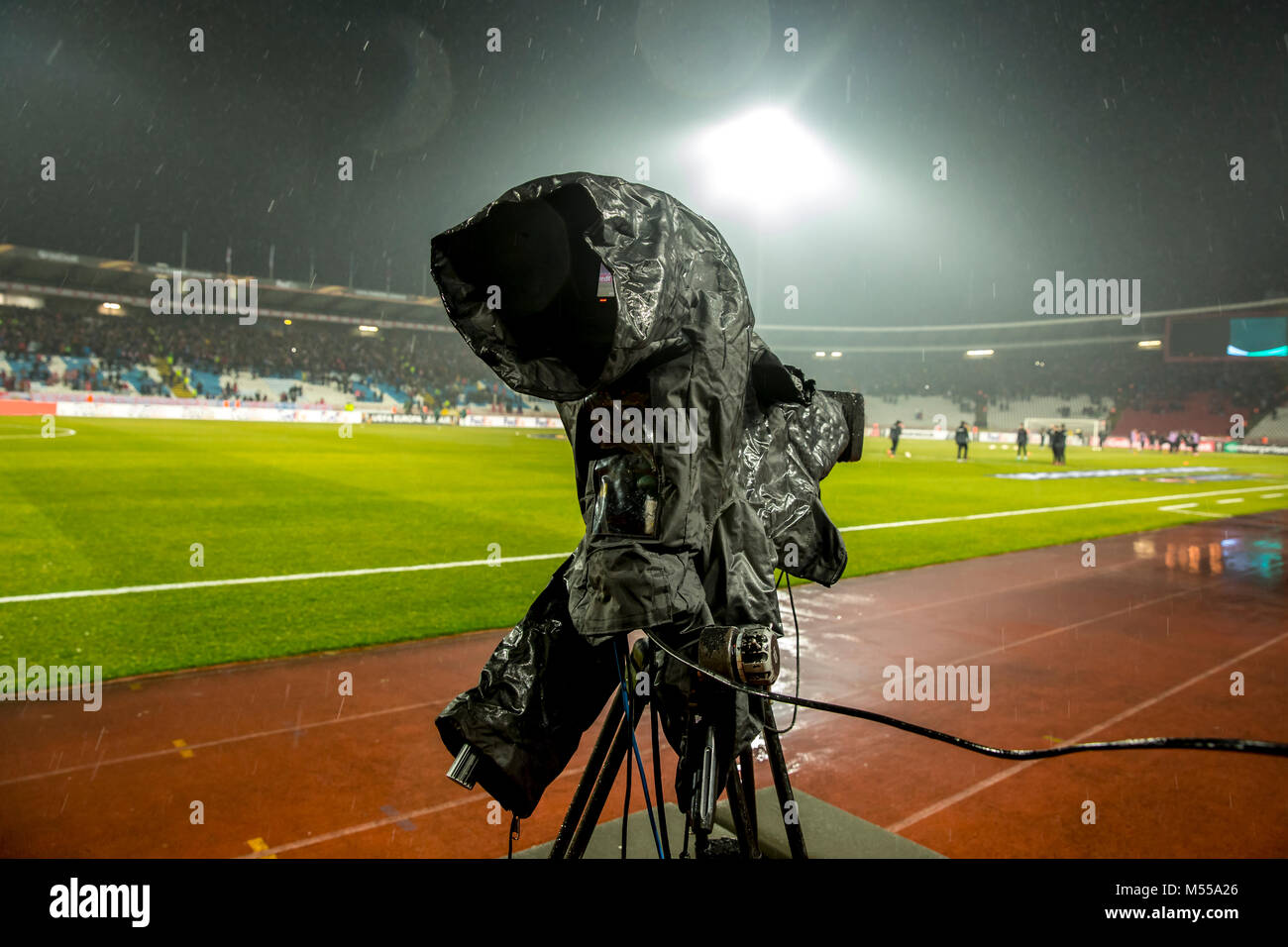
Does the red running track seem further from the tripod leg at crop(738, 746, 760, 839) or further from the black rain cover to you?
the black rain cover

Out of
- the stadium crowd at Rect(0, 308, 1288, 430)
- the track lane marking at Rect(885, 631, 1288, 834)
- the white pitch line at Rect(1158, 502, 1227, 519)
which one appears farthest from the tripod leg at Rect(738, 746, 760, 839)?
the stadium crowd at Rect(0, 308, 1288, 430)

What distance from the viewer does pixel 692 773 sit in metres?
1.66

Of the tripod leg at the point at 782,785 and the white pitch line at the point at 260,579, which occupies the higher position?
the tripod leg at the point at 782,785

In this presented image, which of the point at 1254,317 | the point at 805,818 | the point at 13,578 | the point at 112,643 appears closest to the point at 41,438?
the point at 13,578

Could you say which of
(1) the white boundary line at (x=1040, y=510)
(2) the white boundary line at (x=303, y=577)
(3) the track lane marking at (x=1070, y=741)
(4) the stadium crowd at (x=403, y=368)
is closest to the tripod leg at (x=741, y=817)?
(3) the track lane marking at (x=1070, y=741)

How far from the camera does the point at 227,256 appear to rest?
4844 cm

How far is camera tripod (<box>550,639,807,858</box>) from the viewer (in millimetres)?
1636

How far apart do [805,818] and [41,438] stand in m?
26.1

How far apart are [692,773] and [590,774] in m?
0.41

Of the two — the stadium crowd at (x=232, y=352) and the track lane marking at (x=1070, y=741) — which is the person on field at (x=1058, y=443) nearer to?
the track lane marking at (x=1070, y=741)

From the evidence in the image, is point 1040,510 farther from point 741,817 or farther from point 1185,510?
point 741,817

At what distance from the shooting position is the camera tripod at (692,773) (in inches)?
Result: 64.4

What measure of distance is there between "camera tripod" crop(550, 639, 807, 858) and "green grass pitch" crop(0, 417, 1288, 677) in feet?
13.1
